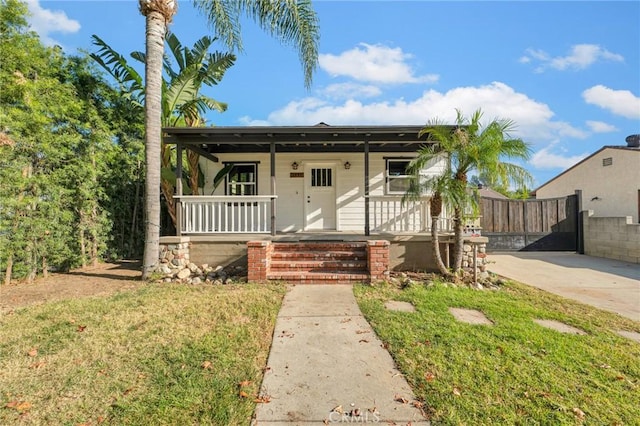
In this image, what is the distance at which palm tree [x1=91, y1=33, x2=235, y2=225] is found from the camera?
26.5 ft

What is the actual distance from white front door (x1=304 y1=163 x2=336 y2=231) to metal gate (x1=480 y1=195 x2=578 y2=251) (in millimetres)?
5656

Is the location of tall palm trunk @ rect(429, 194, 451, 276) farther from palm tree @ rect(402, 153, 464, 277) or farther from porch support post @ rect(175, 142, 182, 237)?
porch support post @ rect(175, 142, 182, 237)

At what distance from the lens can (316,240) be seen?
7.11 meters

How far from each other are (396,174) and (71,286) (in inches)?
343

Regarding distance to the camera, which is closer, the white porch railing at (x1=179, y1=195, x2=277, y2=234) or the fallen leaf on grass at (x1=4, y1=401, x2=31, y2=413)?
the fallen leaf on grass at (x1=4, y1=401, x2=31, y2=413)

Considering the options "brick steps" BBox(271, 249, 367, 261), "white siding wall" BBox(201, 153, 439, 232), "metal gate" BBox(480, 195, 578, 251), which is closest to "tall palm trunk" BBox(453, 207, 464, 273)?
"brick steps" BBox(271, 249, 367, 261)

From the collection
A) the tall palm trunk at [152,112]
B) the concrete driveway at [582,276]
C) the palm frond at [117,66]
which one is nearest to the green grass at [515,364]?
the concrete driveway at [582,276]

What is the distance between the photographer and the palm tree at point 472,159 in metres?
5.39

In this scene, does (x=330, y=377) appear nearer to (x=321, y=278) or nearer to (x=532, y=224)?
(x=321, y=278)

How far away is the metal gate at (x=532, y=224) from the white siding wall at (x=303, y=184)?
3644 mm

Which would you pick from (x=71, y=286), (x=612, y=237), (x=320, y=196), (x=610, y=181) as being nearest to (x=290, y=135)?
(x=320, y=196)

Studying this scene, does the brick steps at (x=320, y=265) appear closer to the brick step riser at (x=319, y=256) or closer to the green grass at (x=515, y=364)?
the brick step riser at (x=319, y=256)

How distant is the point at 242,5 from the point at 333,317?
7.48 meters

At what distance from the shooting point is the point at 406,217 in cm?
726
